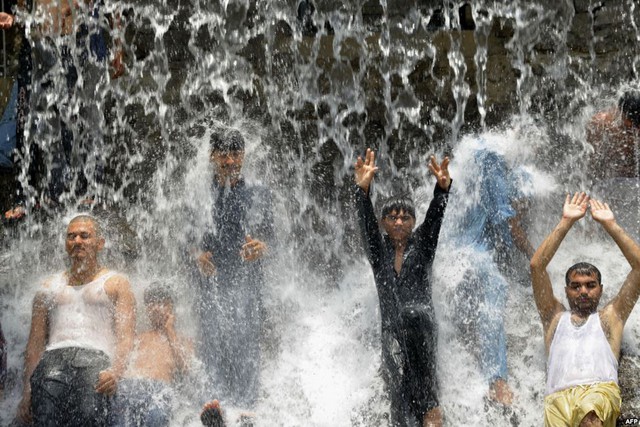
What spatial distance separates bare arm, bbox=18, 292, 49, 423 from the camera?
16.3ft

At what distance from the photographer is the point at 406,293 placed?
5.15 m

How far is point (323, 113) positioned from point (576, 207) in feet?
9.51

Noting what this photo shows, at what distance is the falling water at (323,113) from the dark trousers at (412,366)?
3.39 feet

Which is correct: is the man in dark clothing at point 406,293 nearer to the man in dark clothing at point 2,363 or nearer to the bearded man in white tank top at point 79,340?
the bearded man in white tank top at point 79,340

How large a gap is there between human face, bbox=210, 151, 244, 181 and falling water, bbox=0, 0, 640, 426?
18.5 inches

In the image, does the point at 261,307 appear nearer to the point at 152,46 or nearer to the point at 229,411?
the point at 229,411

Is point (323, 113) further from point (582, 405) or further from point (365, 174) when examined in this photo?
point (582, 405)

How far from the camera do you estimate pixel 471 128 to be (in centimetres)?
750

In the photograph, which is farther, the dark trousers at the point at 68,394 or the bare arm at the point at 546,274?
the bare arm at the point at 546,274

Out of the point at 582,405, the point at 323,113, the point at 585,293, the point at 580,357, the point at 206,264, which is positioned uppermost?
the point at 323,113

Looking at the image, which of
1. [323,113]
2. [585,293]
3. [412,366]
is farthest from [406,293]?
[323,113]

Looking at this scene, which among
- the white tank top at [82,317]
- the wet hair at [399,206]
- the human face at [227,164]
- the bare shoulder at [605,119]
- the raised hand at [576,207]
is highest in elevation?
the bare shoulder at [605,119]

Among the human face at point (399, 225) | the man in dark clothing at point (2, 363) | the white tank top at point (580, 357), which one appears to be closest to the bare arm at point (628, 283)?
the white tank top at point (580, 357)

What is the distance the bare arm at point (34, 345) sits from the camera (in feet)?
16.3
